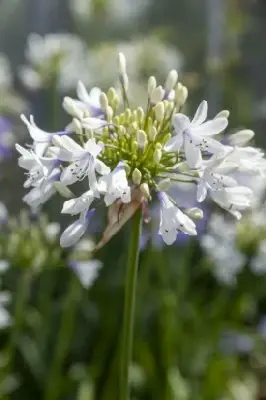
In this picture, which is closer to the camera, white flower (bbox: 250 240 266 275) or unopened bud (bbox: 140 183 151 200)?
unopened bud (bbox: 140 183 151 200)

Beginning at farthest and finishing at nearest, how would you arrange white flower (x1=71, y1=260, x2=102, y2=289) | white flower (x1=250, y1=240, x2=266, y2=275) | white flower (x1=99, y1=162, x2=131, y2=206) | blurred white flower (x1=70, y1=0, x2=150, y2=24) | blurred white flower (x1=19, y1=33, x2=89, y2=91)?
A: blurred white flower (x1=70, y1=0, x2=150, y2=24) → blurred white flower (x1=19, y1=33, x2=89, y2=91) → white flower (x1=250, y1=240, x2=266, y2=275) → white flower (x1=71, y1=260, x2=102, y2=289) → white flower (x1=99, y1=162, x2=131, y2=206)

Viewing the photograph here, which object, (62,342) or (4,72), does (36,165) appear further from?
(4,72)

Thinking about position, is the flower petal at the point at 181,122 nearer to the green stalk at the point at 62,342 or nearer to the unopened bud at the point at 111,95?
the unopened bud at the point at 111,95

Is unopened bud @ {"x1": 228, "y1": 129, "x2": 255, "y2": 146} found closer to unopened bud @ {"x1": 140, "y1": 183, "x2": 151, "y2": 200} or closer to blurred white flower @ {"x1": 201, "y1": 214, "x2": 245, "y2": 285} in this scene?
unopened bud @ {"x1": 140, "y1": 183, "x2": 151, "y2": 200}

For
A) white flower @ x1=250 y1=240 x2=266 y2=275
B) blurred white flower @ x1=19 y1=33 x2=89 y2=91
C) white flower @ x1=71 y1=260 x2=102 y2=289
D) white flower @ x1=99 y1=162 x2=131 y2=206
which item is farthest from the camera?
blurred white flower @ x1=19 y1=33 x2=89 y2=91

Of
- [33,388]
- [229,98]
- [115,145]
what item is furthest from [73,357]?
[229,98]

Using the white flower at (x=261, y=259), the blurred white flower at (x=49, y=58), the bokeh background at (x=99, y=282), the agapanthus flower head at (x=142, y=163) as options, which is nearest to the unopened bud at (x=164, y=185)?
the agapanthus flower head at (x=142, y=163)

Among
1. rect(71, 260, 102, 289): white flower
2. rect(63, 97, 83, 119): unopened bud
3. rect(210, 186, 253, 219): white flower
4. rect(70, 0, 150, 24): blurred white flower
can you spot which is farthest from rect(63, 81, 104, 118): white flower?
rect(70, 0, 150, 24): blurred white flower
